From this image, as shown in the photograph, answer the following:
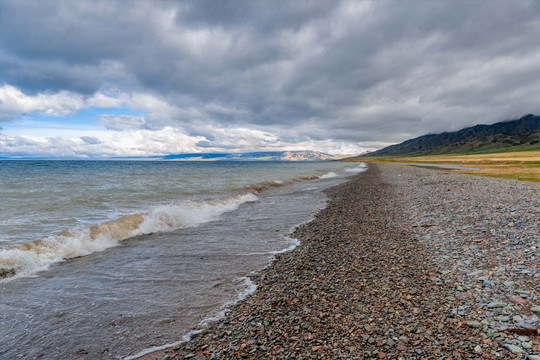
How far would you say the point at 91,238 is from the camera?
506 inches

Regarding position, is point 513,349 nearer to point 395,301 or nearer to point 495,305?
point 495,305

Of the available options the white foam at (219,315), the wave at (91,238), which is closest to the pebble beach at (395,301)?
the white foam at (219,315)

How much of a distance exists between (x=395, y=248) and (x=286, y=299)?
17.7 feet

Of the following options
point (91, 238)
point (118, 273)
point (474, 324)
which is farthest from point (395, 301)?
point (91, 238)

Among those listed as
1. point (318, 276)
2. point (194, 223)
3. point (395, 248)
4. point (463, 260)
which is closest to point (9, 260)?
point (194, 223)

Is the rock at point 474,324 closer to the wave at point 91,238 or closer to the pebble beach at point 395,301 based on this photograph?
the pebble beach at point 395,301

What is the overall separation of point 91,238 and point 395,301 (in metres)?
13.8

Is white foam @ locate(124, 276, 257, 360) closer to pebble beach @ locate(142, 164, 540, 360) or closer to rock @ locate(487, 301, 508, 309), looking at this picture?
pebble beach @ locate(142, 164, 540, 360)

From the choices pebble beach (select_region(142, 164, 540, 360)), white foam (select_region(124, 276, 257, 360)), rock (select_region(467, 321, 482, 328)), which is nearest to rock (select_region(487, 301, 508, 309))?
pebble beach (select_region(142, 164, 540, 360))

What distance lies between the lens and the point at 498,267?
23.2ft

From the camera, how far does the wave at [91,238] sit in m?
9.70

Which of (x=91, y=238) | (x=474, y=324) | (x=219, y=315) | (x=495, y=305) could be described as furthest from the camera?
(x=91, y=238)

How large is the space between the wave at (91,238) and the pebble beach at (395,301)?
27.3ft

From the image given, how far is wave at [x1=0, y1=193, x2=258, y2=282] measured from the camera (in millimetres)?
9703
